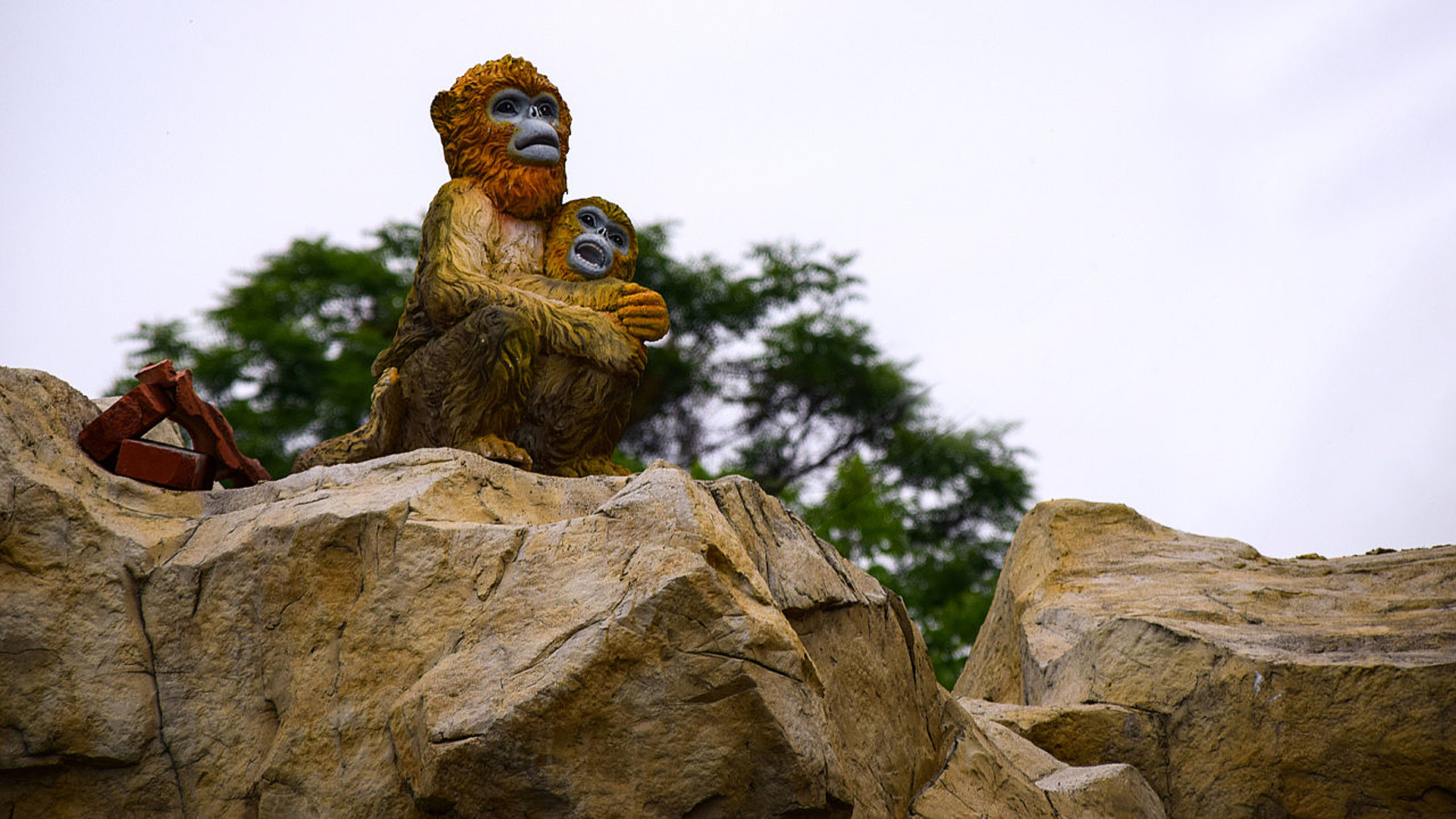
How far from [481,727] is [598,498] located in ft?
4.20

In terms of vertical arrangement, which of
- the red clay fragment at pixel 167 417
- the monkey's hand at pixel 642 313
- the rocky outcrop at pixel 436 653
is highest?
the monkey's hand at pixel 642 313

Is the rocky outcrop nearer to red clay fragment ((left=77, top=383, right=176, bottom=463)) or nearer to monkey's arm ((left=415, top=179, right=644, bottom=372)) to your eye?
red clay fragment ((left=77, top=383, right=176, bottom=463))

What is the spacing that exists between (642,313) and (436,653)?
2.13 metres

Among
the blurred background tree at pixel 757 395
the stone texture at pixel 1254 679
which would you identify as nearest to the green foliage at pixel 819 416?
the blurred background tree at pixel 757 395

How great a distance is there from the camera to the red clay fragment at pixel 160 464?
4.08 metres

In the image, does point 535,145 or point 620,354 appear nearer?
point 620,354

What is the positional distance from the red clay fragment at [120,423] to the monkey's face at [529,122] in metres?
1.87

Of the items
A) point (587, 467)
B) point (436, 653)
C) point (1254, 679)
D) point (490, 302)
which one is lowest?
point (436, 653)

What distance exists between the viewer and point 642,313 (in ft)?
17.3

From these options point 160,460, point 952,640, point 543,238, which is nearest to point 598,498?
point 160,460

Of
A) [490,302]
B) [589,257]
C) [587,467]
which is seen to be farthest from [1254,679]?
[490,302]

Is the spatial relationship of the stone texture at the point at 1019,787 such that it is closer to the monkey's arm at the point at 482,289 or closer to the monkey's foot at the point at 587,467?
the monkey's foot at the point at 587,467

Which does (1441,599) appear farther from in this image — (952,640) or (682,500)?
(952,640)

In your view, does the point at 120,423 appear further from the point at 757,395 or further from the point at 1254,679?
the point at 757,395
